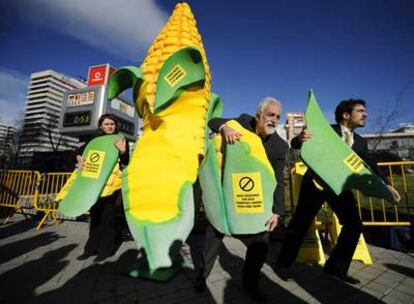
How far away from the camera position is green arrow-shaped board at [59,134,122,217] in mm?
2652

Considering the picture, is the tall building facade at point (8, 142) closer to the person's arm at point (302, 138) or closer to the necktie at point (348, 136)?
the person's arm at point (302, 138)

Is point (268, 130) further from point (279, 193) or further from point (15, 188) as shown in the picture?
point (15, 188)

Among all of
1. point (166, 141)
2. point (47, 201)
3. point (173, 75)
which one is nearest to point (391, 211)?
point (166, 141)

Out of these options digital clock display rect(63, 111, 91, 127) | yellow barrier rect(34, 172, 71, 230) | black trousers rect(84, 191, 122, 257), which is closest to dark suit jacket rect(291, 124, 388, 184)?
black trousers rect(84, 191, 122, 257)

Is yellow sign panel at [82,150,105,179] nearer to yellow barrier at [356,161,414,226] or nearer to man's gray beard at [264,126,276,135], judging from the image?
man's gray beard at [264,126,276,135]

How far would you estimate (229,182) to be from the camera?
230 centimetres

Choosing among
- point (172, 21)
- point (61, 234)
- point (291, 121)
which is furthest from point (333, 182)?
point (291, 121)

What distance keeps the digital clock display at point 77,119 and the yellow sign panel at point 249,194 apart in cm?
1548

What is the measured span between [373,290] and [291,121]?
6779cm

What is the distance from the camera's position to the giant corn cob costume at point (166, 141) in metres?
2.25

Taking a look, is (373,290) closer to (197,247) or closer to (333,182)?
(333,182)

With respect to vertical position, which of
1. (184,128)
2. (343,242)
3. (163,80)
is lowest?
(343,242)

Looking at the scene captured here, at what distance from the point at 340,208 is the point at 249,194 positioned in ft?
3.77

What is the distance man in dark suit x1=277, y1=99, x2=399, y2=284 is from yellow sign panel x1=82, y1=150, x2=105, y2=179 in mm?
2162
